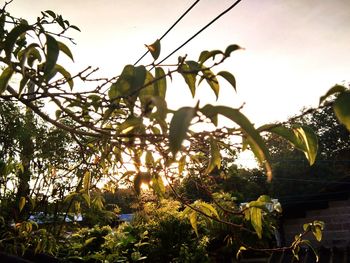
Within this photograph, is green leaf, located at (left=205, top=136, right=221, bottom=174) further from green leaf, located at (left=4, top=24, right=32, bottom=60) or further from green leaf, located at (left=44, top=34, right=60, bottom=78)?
green leaf, located at (left=4, top=24, right=32, bottom=60)

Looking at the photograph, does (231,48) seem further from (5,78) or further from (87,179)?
(87,179)

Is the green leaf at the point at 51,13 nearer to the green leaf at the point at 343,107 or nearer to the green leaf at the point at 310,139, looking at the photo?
the green leaf at the point at 310,139

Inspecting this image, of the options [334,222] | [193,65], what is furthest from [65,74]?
[334,222]

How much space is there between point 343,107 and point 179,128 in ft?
1.02

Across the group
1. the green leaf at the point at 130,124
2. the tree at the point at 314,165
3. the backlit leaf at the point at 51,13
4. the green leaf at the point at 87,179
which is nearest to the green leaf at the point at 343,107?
the green leaf at the point at 130,124

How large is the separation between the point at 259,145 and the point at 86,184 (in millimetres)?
1238

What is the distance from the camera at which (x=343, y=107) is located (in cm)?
57

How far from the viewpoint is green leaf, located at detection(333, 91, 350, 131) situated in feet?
1.86

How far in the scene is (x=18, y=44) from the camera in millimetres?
1257

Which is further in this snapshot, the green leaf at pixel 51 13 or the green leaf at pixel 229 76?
the green leaf at pixel 51 13

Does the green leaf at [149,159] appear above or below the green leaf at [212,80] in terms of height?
below

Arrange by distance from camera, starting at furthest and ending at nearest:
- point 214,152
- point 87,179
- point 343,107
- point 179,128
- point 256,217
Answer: point 87,179 < point 256,217 < point 214,152 < point 343,107 < point 179,128

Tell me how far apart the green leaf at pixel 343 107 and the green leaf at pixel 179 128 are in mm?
283

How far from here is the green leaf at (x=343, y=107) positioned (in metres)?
0.57
